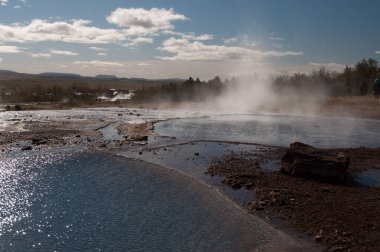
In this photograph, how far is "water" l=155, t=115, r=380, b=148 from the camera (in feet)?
88.9

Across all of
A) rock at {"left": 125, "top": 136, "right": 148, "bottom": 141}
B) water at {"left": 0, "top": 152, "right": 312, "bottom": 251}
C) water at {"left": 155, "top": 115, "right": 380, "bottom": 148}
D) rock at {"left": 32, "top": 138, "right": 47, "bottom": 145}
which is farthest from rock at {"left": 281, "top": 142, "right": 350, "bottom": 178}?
rock at {"left": 32, "top": 138, "right": 47, "bottom": 145}

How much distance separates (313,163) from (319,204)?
140 inches

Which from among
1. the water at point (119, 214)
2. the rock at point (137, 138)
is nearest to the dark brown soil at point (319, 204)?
the water at point (119, 214)

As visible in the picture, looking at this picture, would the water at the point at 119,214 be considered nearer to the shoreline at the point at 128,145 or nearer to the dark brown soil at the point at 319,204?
the shoreline at the point at 128,145

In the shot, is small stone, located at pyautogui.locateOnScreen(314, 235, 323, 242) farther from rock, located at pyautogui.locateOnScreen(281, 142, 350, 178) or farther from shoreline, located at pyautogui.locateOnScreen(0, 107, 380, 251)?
rock, located at pyautogui.locateOnScreen(281, 142, 350, 178)

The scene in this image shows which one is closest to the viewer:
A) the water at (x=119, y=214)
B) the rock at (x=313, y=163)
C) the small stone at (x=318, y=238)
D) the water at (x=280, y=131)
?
the water at (x=119, y=214)

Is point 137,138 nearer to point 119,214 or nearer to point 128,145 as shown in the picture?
point 128,145

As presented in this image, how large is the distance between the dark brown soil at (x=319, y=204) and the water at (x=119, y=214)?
1.00 m

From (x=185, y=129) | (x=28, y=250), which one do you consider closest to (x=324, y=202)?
(x=28, y=250)

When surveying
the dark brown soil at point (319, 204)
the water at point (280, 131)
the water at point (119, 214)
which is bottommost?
the water at point (119, 214)

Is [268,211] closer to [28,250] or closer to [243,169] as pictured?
[243,169]

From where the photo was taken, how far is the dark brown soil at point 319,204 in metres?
11.0

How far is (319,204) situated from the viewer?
44.3ft

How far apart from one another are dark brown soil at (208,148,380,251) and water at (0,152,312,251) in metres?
1.00
